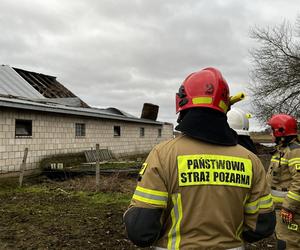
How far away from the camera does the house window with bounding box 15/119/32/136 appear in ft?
41.4

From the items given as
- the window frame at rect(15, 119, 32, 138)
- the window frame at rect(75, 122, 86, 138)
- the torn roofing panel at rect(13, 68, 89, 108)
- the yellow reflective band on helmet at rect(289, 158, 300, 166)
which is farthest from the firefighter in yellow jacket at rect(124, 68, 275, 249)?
the torn roofing panel at rect(13, 68, 89, 108)

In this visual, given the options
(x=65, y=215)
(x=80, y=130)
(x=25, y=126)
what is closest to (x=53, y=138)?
(x=25, y=126)

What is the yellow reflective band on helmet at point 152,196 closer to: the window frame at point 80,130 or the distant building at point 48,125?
the distant building at point 48,125

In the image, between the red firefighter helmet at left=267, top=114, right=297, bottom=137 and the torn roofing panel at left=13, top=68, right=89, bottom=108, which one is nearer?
the red firefighter helmet at left=267, top=114, right=297, bottom=137

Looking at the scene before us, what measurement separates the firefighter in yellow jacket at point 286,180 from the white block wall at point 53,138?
10.2m

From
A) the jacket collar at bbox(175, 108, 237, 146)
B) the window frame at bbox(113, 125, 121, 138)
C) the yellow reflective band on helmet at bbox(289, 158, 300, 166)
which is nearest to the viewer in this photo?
the jacket collar at bbox(175, 108, 237, 146)

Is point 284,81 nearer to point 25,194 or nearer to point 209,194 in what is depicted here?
point 25,194

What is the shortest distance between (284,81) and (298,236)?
22.2 meters

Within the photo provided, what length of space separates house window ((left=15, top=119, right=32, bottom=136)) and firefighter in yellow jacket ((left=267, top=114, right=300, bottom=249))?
10702 millimetres

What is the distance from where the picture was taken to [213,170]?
5.92 feet

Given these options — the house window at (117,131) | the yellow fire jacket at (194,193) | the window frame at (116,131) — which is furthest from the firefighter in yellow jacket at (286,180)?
the house window at (117,131)

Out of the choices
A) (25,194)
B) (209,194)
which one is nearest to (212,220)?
(209,194)

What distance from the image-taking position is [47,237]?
5609 mm

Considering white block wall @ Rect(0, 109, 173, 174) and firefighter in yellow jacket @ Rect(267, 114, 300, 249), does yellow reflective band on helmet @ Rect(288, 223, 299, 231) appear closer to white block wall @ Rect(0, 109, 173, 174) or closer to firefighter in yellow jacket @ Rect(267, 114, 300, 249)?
firefighter in yellow jacket @ Rect(267, 114, 300, 249)
